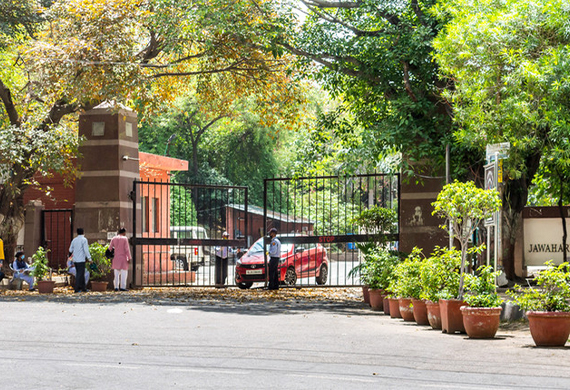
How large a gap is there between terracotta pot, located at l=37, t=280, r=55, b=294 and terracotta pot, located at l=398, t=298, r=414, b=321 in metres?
10.1

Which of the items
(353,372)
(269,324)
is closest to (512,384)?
(353,372)

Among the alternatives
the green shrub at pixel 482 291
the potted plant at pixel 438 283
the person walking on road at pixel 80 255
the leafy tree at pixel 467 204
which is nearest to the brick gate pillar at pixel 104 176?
the person walking on road at pixel 80 255

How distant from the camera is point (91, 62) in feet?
61.6

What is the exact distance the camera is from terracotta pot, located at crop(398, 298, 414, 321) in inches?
550

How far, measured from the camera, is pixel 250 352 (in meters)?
9.59

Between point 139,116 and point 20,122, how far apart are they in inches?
129

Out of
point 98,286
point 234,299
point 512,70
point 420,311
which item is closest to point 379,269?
point 420,311

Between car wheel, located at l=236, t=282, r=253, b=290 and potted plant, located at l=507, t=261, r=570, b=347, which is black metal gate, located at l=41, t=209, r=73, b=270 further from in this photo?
potted plant, located at l=507, t=261, r=570, b=347

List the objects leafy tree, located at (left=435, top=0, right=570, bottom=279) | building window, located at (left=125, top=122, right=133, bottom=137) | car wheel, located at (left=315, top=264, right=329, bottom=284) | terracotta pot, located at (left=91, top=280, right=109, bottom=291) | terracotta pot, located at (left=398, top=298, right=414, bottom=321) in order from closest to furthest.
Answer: leafy tree, located at (left=435, top=0, right=570, bottom=279)
terracotta pot, located at (left=398, top=298, right=414, bottom=321)
terracotta pot, located at (left=91, top=280, right=109, bottom=291)
building window, located at (left=125, top=122, right=133, bottom=137)
car wheel, located at (left=315, top=264, right=329, bottom=284)

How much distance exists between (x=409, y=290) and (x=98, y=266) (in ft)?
34.7

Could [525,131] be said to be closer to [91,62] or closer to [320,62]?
[320,62]

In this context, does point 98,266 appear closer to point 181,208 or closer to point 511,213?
point 511,213

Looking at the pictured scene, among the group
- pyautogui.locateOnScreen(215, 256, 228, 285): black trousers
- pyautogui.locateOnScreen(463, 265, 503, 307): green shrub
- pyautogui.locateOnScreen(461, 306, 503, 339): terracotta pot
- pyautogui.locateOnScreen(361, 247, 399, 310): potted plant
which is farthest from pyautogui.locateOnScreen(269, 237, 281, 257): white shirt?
pyautogui.locateOnScreen(461, 306, 503, 339): terracotta pot

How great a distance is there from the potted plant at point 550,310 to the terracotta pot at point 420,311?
3083 mm
